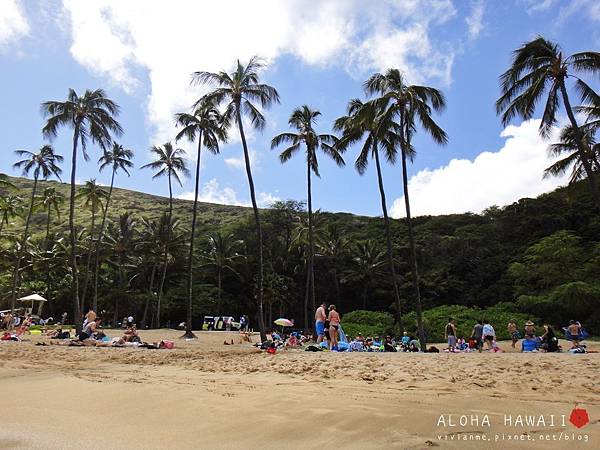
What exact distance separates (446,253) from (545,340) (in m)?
28.9

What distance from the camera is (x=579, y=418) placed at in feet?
15.1

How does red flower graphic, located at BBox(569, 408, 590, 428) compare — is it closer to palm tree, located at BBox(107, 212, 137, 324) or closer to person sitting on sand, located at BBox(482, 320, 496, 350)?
person sitting on sand, located at BBox(482, 320, 496, 350)

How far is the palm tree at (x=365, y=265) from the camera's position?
40.1 m

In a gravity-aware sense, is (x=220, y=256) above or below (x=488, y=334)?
above

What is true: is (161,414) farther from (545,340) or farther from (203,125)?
(203,125)

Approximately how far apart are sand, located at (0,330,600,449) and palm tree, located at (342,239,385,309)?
101 feet

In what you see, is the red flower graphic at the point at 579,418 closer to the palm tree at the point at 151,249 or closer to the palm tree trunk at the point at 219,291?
the palm tree at the point at 151,249

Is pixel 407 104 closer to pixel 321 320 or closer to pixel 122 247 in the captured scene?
pixel 321 320

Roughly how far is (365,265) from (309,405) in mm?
35206

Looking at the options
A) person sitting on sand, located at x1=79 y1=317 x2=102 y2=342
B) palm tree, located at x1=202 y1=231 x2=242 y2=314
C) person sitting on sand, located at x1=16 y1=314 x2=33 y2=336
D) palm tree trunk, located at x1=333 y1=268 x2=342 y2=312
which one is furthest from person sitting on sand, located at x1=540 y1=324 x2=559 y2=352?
palm tree, located at x1=202 y1=231 x2=242 y2=314

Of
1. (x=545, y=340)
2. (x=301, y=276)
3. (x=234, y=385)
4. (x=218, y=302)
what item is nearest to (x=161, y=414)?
(x=234, y=385)

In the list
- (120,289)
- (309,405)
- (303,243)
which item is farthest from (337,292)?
(309,405)

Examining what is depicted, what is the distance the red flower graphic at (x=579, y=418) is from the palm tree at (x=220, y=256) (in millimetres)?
36998

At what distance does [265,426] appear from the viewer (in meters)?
4.61
